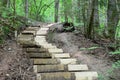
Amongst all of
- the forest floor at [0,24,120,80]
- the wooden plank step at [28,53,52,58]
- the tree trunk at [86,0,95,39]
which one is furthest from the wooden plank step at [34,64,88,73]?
the tree trunk at [86,0,95,39]

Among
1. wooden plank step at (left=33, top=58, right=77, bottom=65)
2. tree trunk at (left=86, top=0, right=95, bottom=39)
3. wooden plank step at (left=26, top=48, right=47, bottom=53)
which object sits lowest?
wooden plank step at (left=33, top=58, right=77, bottom=65)

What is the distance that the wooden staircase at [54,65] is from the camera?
4293 millimetres

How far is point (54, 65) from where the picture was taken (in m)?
4.70

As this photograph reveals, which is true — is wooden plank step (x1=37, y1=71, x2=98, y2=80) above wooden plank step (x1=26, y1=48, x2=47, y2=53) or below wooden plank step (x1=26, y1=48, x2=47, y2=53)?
below

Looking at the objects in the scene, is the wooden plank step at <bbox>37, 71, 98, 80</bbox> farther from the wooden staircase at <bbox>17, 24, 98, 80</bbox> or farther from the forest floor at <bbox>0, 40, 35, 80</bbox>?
the forest floor at <bbox>0, 40, 35, 80</bbox>

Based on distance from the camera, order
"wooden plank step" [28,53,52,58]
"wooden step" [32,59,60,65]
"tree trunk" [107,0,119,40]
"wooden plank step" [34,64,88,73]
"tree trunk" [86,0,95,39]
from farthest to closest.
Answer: "tree trunk" [107,0,119,40], "tree trunk" [86,0,95,39], "wooden plank step" [28,53,52,58], "wooden step" [32,59,60,65], "wooden plank step" [34,64,88,73]

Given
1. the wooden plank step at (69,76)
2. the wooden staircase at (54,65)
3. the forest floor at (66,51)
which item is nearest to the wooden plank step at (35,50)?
the wooden staircase at (54,65)

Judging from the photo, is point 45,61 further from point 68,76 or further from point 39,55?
point 68,76

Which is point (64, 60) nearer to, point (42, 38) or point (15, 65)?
point (15, 65)

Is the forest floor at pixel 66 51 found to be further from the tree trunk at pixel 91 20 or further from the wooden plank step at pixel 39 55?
the tree trunk at pixel 91 20

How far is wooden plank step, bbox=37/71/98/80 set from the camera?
4.20m

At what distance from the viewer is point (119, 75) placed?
4332 millimetres

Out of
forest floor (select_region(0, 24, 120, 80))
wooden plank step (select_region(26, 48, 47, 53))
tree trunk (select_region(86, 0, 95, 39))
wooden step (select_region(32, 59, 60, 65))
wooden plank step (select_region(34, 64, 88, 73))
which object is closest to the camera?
forest floor (select_region(0, 24, 120, 80))

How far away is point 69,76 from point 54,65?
0.57 metres
